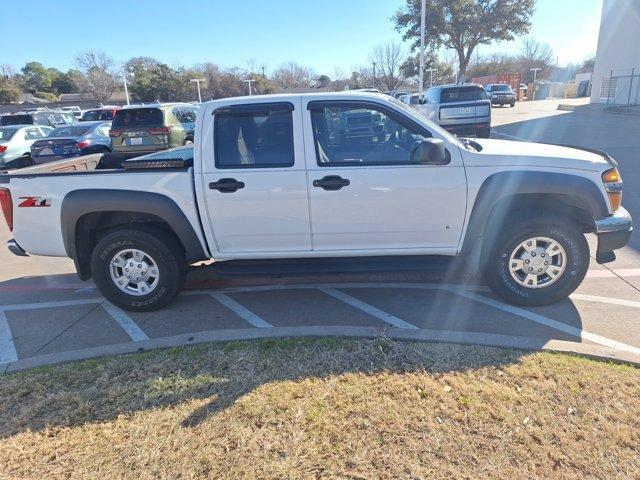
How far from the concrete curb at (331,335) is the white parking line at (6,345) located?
5.9 inches

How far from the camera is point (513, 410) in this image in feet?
8.97

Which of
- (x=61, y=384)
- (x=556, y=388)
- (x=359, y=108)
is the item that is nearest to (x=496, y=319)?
(x=556, y=388)

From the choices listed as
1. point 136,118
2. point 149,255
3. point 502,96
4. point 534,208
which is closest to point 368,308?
point 534,208

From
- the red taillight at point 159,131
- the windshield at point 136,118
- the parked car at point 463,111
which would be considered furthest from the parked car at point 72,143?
the parked car at point 463,111

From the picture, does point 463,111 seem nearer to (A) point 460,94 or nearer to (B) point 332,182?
(A) point 460,94

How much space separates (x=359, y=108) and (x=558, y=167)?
1781mm

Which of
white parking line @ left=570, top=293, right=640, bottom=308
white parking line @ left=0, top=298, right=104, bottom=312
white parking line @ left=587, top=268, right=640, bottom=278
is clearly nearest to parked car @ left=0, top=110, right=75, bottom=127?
white parking line @ left=0, top=298, right=104, bottom=312

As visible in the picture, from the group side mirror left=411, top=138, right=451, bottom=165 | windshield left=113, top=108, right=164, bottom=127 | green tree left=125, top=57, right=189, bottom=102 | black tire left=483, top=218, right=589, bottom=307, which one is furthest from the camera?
green tree left=125, top=57, right=189, bottom=102

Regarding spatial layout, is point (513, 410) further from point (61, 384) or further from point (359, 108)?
point (61, 384)

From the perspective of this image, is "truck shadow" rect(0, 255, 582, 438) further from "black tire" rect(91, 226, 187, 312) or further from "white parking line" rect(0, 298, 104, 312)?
"white parking line" rect(0, 298, 104, 312)

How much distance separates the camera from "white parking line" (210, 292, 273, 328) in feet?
13.3

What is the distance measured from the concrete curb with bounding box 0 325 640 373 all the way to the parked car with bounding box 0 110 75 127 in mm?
17152

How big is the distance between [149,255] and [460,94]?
46.5ft

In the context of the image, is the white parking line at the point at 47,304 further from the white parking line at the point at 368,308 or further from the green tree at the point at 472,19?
the green tree at the point at 472,19
